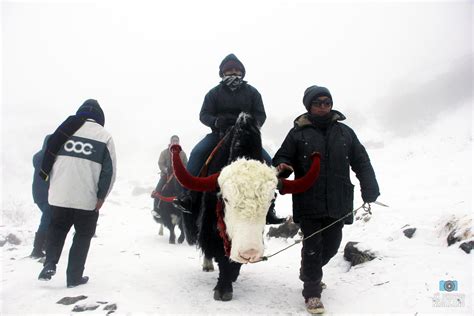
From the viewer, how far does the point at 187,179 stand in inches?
121

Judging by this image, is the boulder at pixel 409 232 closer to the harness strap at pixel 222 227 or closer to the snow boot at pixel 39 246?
the harness strap at pixel 222 227

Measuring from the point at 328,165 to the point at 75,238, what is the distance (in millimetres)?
3098

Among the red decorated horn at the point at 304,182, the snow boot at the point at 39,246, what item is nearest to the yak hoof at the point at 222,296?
the red decorated horn at the point at 304,182

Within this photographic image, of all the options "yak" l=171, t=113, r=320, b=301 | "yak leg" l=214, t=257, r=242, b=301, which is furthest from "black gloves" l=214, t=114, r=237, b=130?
"yak leg" l=214, t=257, r=242, b=301

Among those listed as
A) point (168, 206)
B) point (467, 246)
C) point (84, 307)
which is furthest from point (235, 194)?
point (168, 206)

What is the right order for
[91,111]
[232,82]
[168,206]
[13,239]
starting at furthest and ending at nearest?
[168,206] < [13,239] < [232,82] < [91,111]

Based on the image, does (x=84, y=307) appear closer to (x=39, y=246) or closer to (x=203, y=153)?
(x=203, y=153)

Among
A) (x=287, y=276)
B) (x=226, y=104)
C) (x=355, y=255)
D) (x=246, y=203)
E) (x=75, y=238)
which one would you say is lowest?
(x=287, y=276)

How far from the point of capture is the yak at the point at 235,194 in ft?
9.23

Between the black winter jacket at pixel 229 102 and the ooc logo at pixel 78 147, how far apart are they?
61.8 inches

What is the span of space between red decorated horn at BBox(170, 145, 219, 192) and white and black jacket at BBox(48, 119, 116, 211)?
135 cm

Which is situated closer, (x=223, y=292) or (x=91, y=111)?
(x=223, y=292)

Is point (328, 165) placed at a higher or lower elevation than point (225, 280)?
higher

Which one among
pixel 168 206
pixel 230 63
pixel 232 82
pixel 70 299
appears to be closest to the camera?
pixel 70 299
